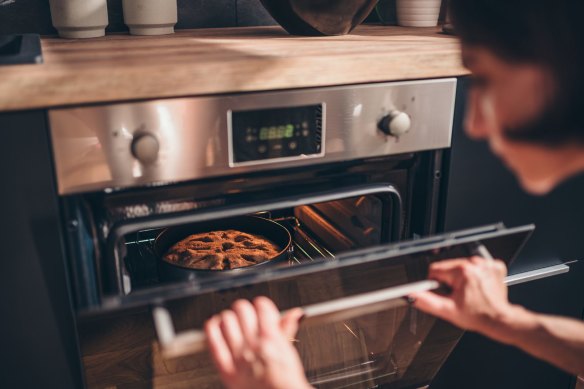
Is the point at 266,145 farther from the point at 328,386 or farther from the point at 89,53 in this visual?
the point at 328,386

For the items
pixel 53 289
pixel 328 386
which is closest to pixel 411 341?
pixel 328 386

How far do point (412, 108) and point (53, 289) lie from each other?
2.04 ft

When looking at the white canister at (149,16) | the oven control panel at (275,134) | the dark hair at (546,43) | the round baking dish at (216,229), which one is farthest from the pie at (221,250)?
the dark hair at (546,43)

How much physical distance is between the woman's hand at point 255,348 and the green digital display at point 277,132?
1.01 ft

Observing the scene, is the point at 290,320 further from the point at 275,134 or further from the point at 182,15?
the point at 182,15

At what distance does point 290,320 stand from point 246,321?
5 centimetres

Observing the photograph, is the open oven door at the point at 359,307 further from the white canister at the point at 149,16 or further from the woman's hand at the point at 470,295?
the white canister at the point at 149,16

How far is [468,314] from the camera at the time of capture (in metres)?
0.84

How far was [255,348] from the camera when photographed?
2.19ft

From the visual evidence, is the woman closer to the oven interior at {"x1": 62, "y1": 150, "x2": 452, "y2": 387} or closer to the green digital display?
the oven interior at {"x1": 62, "y1": 150, "x2": 452, "y2": 387}

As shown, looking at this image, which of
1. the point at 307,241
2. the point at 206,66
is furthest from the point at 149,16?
the point at 307,241

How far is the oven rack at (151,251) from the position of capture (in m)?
1.06

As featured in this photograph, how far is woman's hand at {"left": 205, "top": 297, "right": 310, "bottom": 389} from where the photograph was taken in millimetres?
659

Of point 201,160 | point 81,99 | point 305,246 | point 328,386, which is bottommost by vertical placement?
point 328,386
